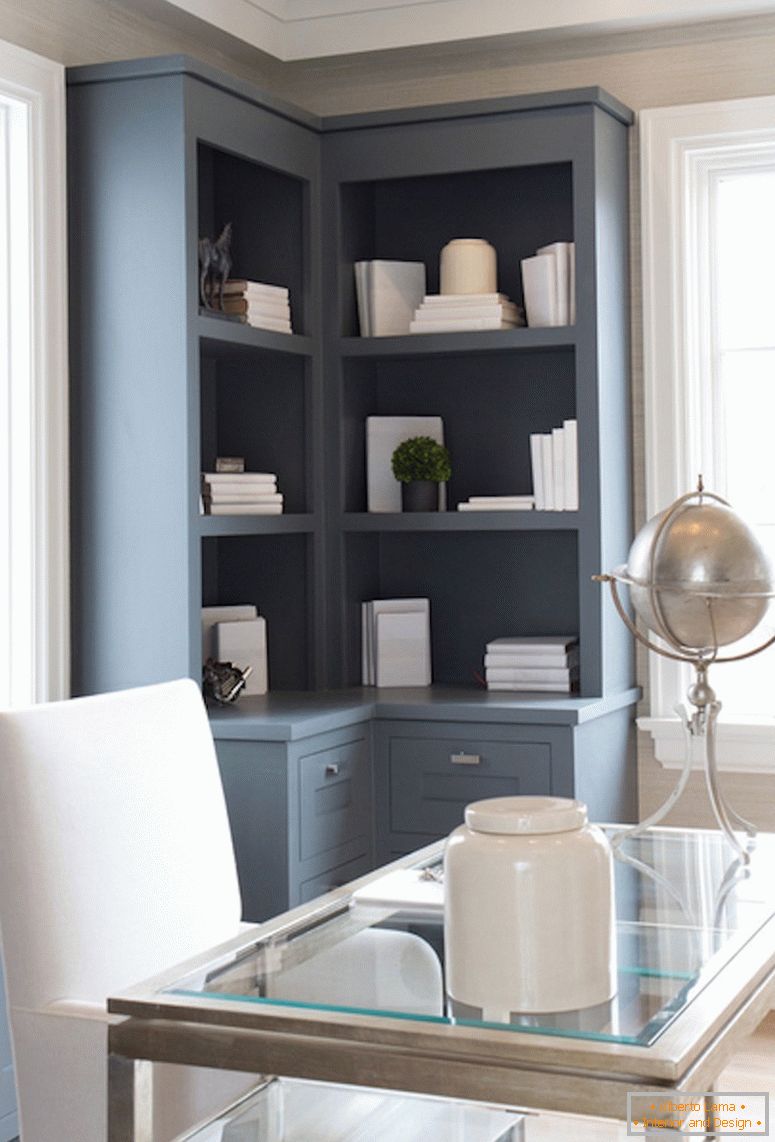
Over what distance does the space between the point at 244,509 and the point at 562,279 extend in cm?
99

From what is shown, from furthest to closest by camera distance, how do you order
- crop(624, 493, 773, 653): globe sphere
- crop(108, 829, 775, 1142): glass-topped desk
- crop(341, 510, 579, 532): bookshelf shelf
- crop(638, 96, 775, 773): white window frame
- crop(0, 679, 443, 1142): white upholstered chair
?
crop(638, 96, 775, 773): white window frame → crop(341, 510, 579, 532): bookshelf shelf → crop(0, 679, 443, 1142): white upholstered chair → crop(624, 493, 773, 653): globe sphere → crop(108, 829, 775, 1142): glass-topped desk

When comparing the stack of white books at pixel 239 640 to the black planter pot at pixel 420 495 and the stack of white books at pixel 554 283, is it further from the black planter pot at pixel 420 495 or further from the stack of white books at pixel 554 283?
the stack of white books at pixel 554 283

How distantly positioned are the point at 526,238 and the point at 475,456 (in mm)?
603

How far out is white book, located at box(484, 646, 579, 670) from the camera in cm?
392

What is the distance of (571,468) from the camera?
3.89 meters

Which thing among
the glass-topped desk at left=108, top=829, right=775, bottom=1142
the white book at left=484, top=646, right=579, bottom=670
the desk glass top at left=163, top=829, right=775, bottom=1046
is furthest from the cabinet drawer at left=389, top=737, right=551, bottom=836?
the glass-topped desk at left=108, top=829, right=775, bottom=1142

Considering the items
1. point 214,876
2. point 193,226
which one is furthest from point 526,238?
point 214,876

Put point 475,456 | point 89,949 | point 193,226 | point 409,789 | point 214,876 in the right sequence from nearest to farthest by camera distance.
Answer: point 89,949, point 214,876, point 193,226, point 409,789, point 475,456

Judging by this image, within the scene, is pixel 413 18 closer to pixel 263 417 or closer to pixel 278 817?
pixel 263 417

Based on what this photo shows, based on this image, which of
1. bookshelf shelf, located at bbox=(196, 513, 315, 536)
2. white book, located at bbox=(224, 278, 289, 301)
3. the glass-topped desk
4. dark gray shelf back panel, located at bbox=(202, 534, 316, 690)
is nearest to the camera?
the glass-topped desk

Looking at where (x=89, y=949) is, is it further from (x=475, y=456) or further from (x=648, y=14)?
(x=648, y=14)

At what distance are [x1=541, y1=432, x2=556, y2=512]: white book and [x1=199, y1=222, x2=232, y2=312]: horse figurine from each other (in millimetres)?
874

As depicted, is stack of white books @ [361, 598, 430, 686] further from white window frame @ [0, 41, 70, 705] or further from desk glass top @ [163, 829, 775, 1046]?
desk glass top @ [163, 829, 775, 1046]

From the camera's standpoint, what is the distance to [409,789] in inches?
148
